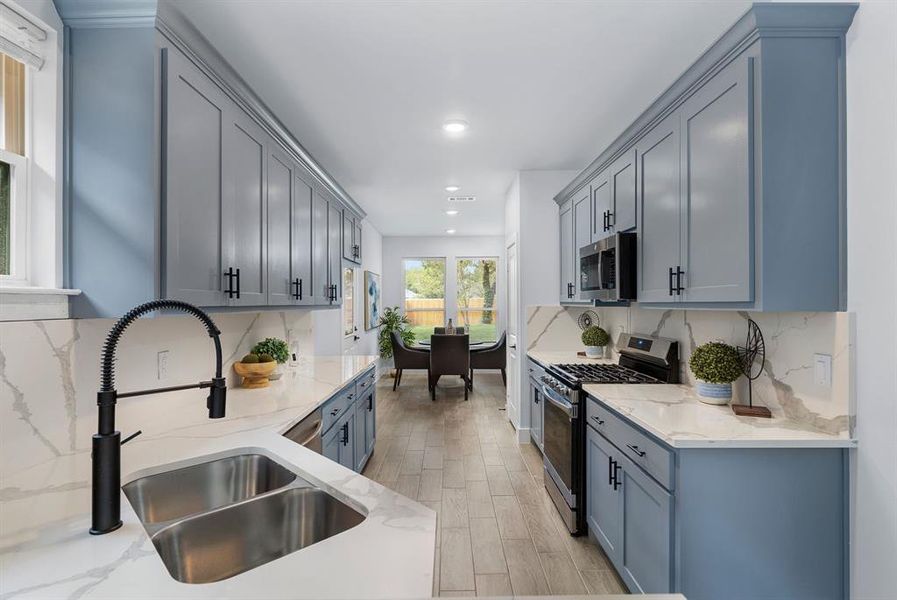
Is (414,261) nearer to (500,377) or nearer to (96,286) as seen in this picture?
(500,377)

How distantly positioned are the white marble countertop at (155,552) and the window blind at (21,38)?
1299mm

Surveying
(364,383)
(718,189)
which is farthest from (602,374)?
(364,383)

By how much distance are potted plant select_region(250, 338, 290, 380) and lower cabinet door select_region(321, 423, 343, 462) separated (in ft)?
1.92

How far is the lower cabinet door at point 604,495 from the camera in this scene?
2188 mm

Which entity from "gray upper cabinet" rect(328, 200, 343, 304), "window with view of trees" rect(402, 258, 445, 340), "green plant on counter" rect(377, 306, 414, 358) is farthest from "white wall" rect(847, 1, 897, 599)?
"window with view of trees" rect(402, 258, 445, 340)

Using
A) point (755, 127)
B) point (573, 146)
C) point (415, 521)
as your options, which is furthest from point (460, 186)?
point (415, 521)

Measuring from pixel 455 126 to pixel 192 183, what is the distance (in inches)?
73.1

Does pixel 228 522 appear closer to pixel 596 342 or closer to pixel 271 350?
pixel 271 350

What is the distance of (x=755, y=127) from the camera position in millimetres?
1656

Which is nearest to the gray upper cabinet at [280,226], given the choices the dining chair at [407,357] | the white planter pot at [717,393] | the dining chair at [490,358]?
the white planter pot at [717,393]

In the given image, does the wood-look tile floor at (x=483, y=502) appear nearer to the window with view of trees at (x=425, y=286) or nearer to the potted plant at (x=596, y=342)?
the potted plant at (x=596, y=342)

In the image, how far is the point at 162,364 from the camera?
2090 mm

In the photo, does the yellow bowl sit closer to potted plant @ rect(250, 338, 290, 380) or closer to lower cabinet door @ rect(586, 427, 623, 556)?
potted plant @ rect(250, 338, 290, 380)

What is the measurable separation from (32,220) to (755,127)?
2.52m
